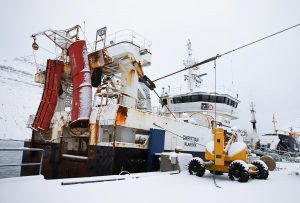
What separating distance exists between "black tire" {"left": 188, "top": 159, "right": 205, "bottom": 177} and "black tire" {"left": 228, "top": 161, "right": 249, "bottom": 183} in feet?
3.46

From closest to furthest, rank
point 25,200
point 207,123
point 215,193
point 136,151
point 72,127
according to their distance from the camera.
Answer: point 25,200 → point 215,193 → point 136,151 → point 72,127 → point 207,123

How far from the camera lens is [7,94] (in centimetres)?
18600

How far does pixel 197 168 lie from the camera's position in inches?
336

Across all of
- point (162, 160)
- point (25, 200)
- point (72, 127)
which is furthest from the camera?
point (72, 127)

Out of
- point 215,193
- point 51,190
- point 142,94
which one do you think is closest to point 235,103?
point 142,94

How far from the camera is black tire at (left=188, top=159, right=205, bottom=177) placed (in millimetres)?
8375

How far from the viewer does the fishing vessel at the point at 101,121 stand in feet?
35.3

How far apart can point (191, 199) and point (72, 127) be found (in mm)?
9239

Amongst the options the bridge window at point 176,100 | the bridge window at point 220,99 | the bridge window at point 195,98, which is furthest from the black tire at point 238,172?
the bridge window at point 176,100

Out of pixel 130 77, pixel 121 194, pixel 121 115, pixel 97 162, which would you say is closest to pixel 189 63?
pixel 130 77

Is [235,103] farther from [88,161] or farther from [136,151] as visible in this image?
[88,161]

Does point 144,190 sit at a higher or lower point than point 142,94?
lower

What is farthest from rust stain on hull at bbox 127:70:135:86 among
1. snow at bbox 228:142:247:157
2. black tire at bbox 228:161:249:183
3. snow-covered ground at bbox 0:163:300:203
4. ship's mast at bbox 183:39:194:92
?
ship's mast at bbox 183:39:194:92

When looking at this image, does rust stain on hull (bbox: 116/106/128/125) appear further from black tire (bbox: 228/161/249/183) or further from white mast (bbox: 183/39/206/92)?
white mast (bbox: 183/39/206/92)
